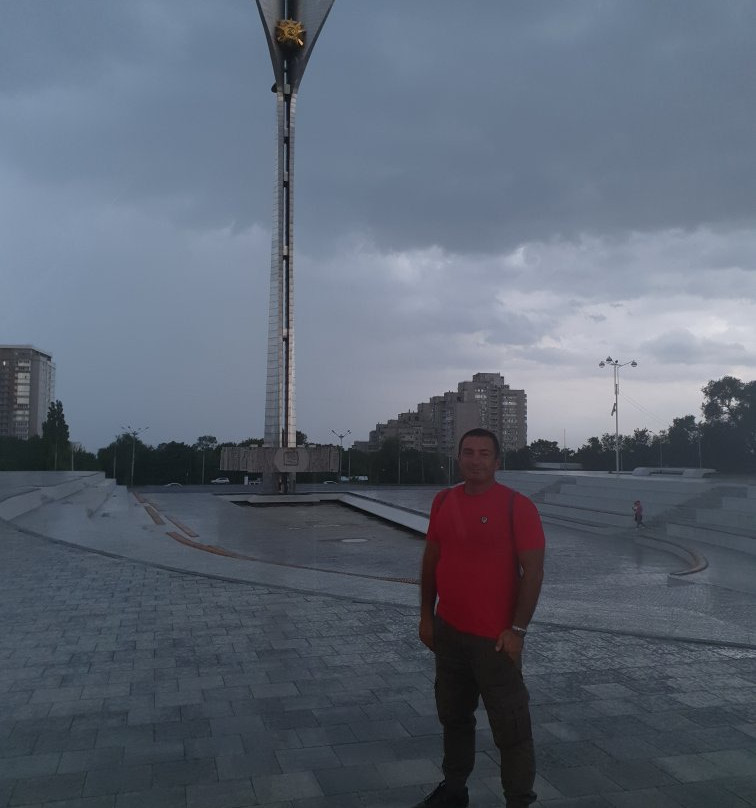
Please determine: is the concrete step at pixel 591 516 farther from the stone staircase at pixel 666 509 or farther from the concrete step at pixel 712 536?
the concrete step at pixel 712 536

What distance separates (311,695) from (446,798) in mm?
1687

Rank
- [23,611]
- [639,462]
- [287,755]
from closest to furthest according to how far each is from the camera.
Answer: [287,755] → [23,611] → [639,462]

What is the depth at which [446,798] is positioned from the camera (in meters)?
2.74

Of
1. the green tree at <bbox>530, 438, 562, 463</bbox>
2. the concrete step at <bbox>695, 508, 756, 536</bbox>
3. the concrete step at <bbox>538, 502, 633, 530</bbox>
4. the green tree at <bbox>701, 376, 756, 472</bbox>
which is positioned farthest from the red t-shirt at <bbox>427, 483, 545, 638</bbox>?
the green tree at <bbox>530, 438, 562, 463</bbox>

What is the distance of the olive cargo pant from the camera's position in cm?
250

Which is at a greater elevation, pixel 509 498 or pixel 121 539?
pixel 509 498

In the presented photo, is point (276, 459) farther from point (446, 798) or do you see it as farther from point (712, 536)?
point (446, 798)

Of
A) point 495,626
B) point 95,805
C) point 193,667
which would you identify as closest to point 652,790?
point 495,626

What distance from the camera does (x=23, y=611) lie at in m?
6.62

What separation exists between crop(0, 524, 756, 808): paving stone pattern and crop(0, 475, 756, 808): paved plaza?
0.01m

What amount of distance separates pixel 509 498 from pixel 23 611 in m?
5.75

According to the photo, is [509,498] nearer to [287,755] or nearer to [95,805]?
[287,755]

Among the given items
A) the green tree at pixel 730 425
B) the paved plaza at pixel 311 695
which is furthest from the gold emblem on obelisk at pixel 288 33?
the green tree at pixel 730 425

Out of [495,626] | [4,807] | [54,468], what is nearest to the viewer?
[495,626]
